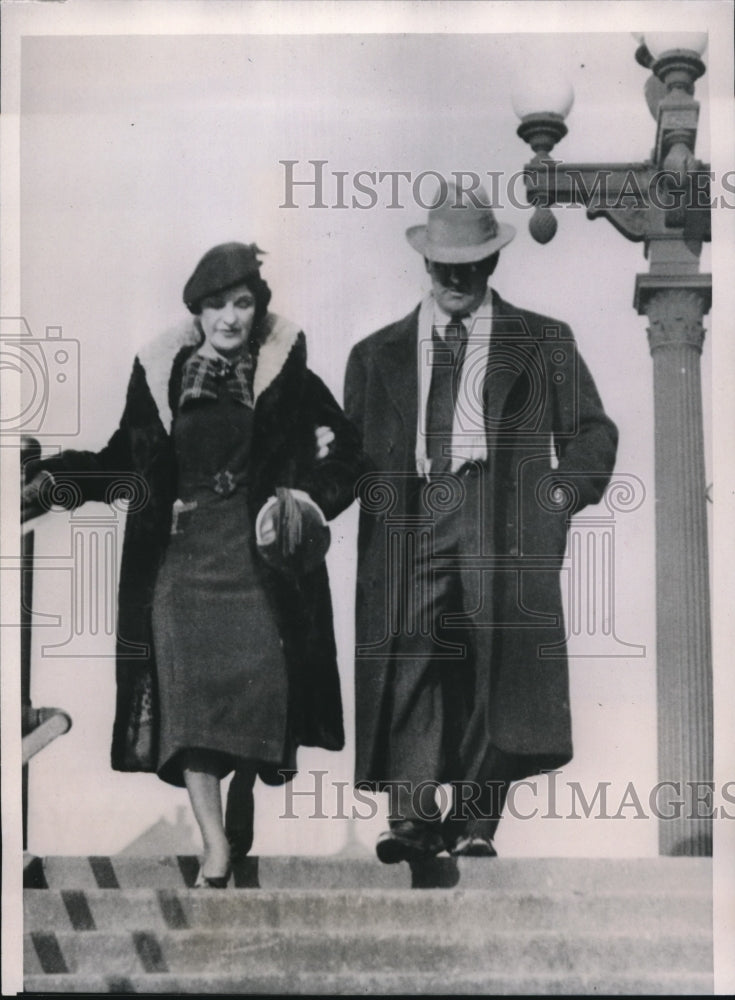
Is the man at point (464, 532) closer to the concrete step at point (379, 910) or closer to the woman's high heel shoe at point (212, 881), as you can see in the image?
the concrete step at point (379, 910)

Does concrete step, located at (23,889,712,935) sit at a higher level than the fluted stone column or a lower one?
lower

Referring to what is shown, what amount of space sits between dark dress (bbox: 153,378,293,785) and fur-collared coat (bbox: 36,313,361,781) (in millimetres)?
41

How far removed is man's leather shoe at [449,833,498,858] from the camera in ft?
18.1

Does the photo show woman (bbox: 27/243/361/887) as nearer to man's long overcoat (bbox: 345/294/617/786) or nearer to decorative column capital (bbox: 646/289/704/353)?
man's long overcoat (bbox: 345/294/617/786)

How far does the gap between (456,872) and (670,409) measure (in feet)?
5.59

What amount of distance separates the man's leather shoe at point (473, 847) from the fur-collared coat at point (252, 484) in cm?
52

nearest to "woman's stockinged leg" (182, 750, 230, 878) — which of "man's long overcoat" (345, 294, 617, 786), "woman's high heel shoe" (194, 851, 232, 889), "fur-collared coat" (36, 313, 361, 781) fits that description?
"woman's high heel shoe" (194, 851, 232, 889)

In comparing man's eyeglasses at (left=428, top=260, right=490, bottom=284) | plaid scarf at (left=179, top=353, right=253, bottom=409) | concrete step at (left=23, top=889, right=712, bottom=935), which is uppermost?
man's eyeglasses at (left=428, top=260, right=490, bottom=284)

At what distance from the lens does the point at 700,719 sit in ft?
18.1

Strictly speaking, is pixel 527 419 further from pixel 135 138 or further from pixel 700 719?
pixel 135 138

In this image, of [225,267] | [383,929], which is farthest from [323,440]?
[383,929]

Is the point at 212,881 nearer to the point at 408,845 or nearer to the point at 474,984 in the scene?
the point at 408,845

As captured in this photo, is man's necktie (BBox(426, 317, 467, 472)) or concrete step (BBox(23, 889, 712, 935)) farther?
man's necktie (BBox(426, 317, 467, 472))

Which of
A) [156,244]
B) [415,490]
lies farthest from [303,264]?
[415,490]
